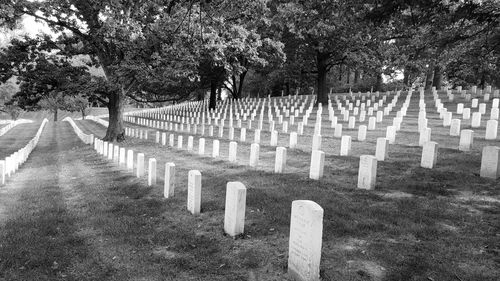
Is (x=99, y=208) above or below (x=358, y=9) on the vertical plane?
below

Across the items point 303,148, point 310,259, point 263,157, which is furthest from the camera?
point 303,148

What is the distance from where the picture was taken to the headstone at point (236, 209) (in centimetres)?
519

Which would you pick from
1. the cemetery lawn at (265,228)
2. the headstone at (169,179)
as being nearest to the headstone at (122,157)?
the cemetery lawn at (265,228)

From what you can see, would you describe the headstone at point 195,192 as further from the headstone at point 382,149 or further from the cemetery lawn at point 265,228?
the headstone at point 382,149

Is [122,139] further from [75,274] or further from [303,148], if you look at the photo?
[75,274]

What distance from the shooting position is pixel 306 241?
395cm

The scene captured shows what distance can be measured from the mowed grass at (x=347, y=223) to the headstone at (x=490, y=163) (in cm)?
23

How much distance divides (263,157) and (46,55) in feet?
45.8

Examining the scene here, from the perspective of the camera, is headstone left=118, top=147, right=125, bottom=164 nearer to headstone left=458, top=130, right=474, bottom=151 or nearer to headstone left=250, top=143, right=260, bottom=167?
headstone left=250, top=143, right=260, bottom=167

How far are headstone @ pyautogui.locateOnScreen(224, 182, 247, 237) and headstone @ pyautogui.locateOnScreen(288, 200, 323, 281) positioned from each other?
1203 mm

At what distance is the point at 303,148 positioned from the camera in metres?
12.0

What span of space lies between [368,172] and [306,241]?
11.4ft

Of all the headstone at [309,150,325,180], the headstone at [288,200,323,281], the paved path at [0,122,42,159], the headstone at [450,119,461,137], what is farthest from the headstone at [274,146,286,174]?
the paved path at [0,122,42,159]

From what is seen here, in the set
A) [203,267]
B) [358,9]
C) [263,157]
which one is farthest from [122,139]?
[203,267]
